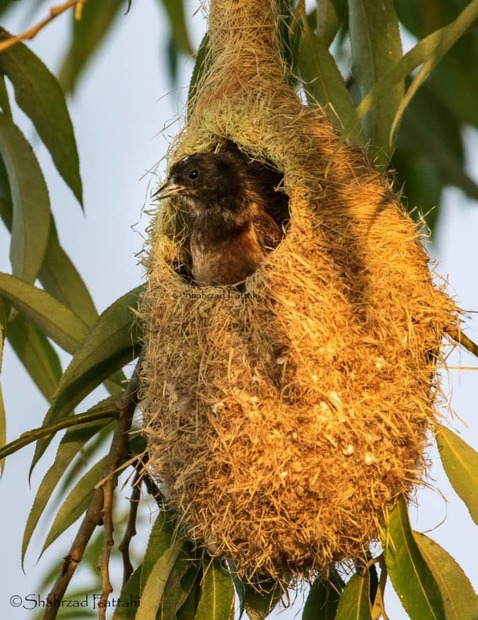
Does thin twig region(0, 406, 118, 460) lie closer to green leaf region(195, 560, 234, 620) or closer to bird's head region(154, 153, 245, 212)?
green leaf region(195, 560, 234, 620)

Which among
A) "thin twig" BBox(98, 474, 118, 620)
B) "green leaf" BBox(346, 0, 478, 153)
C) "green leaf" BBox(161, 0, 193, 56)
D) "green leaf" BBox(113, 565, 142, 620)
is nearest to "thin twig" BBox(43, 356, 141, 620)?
"thin twig" BBox(98, 474, 118, 620)

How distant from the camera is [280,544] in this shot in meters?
3.41

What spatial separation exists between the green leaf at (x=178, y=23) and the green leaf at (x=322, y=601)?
→ 2.38 meters

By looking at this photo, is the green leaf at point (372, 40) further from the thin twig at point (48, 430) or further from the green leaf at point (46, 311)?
the thin twig at point (48, 430)

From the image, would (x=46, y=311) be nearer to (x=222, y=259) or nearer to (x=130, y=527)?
(x=222, y=259)

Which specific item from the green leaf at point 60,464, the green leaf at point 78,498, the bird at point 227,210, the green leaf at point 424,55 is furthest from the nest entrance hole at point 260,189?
the green leaf at point 424,55

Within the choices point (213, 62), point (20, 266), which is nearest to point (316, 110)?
point (213, 62)

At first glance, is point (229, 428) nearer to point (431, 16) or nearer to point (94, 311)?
point (94, 311)

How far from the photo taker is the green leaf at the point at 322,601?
379cm

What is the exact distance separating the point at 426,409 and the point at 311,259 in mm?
558

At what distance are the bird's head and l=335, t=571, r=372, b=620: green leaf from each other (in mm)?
1438

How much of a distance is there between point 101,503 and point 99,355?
51cm

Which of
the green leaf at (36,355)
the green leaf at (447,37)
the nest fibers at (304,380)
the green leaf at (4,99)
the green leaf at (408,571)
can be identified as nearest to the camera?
the green leaf at (447,37)

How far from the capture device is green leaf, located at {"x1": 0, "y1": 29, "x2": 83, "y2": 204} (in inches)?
174
